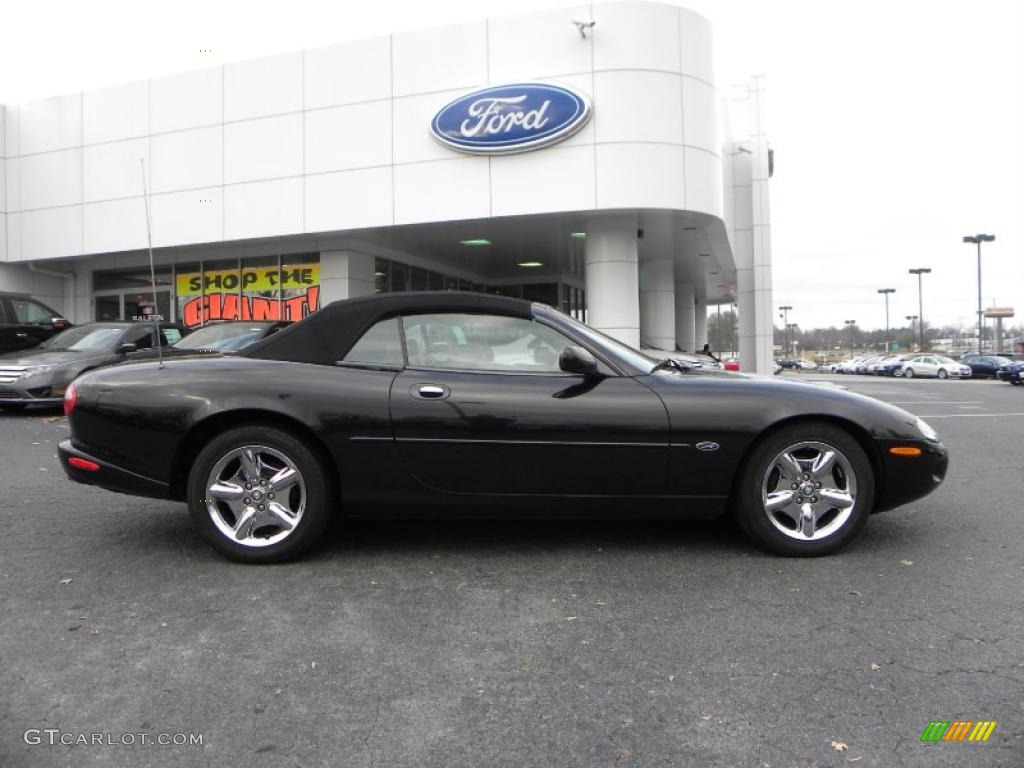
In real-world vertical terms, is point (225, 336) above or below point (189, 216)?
below

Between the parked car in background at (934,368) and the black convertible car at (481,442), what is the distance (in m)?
44.5

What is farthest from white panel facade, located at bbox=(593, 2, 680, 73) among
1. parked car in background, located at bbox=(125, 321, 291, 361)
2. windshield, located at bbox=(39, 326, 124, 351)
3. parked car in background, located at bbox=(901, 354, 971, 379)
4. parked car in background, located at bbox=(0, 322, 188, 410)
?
parked car in background, located at bbox=(901, 354, 971, 379)

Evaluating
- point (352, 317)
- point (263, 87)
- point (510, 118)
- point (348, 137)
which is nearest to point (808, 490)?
point (352, 317)

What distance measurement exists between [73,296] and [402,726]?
814 inches

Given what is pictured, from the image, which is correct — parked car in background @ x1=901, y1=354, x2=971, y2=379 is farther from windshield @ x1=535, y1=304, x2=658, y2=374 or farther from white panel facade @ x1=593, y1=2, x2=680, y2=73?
windshield @ x1=535, y1=304, x2=658, y2=374

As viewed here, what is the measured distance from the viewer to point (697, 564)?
365 centimetres

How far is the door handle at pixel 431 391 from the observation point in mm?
3623

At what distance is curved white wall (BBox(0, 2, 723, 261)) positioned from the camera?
12.9 meters

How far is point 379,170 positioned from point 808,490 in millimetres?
11974

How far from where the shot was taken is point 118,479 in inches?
147

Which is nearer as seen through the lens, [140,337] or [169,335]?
[140,337]

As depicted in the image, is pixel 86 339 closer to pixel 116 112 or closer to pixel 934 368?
pixel 116 112

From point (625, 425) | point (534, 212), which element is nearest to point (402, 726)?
point (625, 425)

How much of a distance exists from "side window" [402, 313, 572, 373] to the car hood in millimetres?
8607
